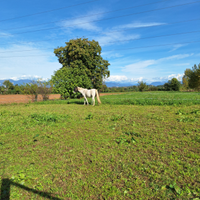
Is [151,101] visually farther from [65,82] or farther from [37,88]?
[37,88]

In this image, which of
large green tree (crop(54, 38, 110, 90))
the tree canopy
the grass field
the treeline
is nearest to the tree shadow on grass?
the grass field

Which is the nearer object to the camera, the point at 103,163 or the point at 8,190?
the point at 8,190

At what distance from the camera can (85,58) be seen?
3259 centimetres

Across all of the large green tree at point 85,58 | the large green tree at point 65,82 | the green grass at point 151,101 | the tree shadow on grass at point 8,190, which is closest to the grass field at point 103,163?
the tree shadow on grass at point 8,190

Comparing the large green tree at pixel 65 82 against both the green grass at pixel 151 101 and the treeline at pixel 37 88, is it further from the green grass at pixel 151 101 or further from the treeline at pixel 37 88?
the green grass at pixel 151 101

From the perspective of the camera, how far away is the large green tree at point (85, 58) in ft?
106

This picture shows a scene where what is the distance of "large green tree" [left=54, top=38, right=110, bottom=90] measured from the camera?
1267 inches

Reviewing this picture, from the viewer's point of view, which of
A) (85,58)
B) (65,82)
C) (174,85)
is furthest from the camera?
(174,85)

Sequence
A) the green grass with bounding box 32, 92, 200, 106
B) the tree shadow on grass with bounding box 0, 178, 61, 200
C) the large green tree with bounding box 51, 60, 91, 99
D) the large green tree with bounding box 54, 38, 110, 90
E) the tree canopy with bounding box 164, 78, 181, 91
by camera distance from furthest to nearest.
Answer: the tree canopy with bounding box 164, 78, 181, 91, the large green tree with bounding box 54, 38, 110, 90, the large green tree with bounding box 51, 60, 91, 99, the green grass with bounding box 32, 92, 200, 106, the tree shadow on grass with bounding box 0, 178, 61, 200

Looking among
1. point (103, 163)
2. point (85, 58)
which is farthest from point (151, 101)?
point (85, 58)

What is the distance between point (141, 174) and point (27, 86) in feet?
73.7

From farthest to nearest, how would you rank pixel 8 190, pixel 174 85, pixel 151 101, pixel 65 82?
pixel 174 85 → pixel 65 82 → pixel 151 101 → pixel 8 190

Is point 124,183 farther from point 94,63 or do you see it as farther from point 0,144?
point 94,63

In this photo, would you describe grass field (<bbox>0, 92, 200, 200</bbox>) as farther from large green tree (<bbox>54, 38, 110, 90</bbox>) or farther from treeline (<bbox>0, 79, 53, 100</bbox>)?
large green tree (<bbox>54, 38, 110, 90</bbox>)
